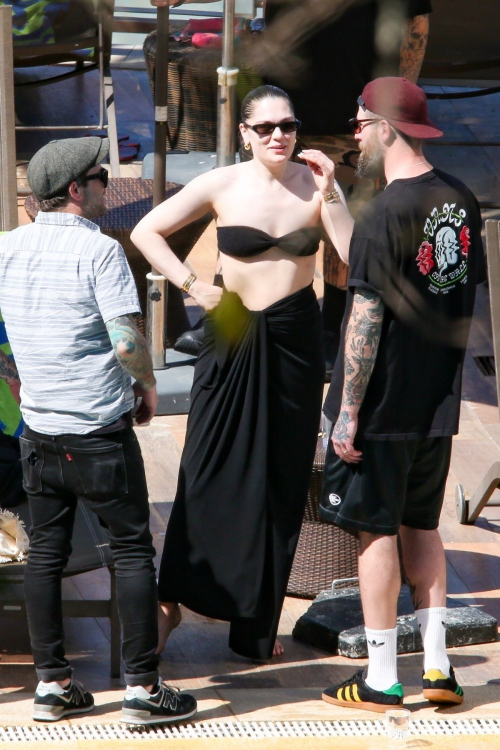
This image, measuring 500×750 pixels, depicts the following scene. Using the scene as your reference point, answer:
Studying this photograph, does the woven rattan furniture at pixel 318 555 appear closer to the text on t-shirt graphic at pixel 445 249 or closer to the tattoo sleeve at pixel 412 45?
the text on t-shirt graphic at pixel 445 249

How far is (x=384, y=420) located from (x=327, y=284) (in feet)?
9.09

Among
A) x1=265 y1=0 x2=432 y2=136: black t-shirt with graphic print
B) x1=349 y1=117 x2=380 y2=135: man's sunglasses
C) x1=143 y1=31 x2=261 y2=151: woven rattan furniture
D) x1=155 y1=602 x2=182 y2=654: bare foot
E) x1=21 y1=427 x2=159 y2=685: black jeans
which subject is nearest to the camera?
x1=21 y1=427 x2=159 y2=685: black jeans

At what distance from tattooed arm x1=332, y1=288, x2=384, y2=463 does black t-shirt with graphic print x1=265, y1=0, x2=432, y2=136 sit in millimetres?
2278

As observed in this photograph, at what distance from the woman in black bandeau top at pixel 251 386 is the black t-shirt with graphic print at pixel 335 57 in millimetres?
1628

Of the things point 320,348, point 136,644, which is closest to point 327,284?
point 320,348

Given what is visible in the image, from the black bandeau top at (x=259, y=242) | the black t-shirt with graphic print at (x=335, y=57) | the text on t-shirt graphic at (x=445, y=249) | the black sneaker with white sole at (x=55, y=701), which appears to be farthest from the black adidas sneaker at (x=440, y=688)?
the black t-shirt with graphic print at (x=335, y=57)

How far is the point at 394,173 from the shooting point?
2941 mm

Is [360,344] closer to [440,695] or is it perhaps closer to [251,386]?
[251,386]

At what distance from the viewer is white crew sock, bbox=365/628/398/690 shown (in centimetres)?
302

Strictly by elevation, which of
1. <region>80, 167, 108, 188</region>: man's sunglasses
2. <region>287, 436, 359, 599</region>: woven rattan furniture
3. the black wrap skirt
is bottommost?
<region>287, 436, 359, 599</region>: woven rattan furniture

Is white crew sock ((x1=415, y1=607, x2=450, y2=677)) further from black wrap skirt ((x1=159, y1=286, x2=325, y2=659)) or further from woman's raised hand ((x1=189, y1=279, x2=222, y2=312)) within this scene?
woman's raised hand ((x1=189, y1=279, x2=222, y2=312))

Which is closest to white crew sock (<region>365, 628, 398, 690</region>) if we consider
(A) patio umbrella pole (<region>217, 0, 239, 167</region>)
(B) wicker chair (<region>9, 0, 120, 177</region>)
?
(A) patio umbrella pole (<region>217, 0, 239, 167</region>)

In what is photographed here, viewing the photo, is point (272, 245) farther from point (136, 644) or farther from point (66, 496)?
point (136, 644)

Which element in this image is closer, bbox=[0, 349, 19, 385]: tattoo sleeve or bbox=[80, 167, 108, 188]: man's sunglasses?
bbox=[80, 167, 108, 188]: man's sunglasses
